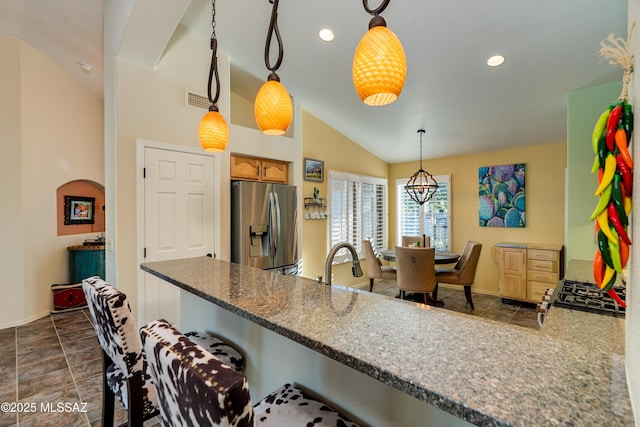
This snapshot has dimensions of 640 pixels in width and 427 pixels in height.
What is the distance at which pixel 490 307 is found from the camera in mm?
4371

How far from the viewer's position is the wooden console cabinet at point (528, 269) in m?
4.17

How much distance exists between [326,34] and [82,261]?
Result: 458 cm

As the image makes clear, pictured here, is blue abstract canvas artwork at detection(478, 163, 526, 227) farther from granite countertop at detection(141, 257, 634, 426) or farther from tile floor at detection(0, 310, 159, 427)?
tile floor at detection(0, 310, 159, 427)

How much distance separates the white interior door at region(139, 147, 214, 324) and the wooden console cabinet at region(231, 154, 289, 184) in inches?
15.2

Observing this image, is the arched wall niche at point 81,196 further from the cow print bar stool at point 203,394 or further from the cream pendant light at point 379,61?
the cream pendant light at point 379,61

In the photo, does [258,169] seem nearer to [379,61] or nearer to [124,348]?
[124,348]

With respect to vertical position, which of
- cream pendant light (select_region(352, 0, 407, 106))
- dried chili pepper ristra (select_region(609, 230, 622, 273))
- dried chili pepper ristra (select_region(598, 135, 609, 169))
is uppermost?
cream pendant light (select_region(352, 0, 407, 106))

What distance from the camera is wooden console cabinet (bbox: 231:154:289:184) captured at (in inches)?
143

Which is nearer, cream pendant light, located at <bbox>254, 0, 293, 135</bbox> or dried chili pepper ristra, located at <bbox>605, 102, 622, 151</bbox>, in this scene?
dried chili pepper ristra, located at <bbox>605, 102, 622, 151</bbox>

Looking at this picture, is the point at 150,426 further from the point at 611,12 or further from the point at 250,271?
the point at 611,12

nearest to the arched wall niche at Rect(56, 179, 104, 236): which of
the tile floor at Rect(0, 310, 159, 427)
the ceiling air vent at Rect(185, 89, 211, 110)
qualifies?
the tile floor at Rect(0, 310, 159, 427)

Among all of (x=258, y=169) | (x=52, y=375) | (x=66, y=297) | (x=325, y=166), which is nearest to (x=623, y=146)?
(x=258, y=169)

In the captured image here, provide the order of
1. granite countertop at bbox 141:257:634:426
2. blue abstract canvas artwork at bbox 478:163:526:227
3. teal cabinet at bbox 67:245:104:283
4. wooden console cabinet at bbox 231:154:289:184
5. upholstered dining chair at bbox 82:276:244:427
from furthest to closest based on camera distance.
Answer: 1. blue abstract canvas artwork at bbox 478:163:526:227
2. teal cabinet at bbox 67:245:104:283
3. wooden console cabinet at bbox 231:154:289:184
4. upholstered dining chair at bbox 82:276:244:427
5. granite countertop at bbox 141:257:634:426

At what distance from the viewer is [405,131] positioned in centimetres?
454
